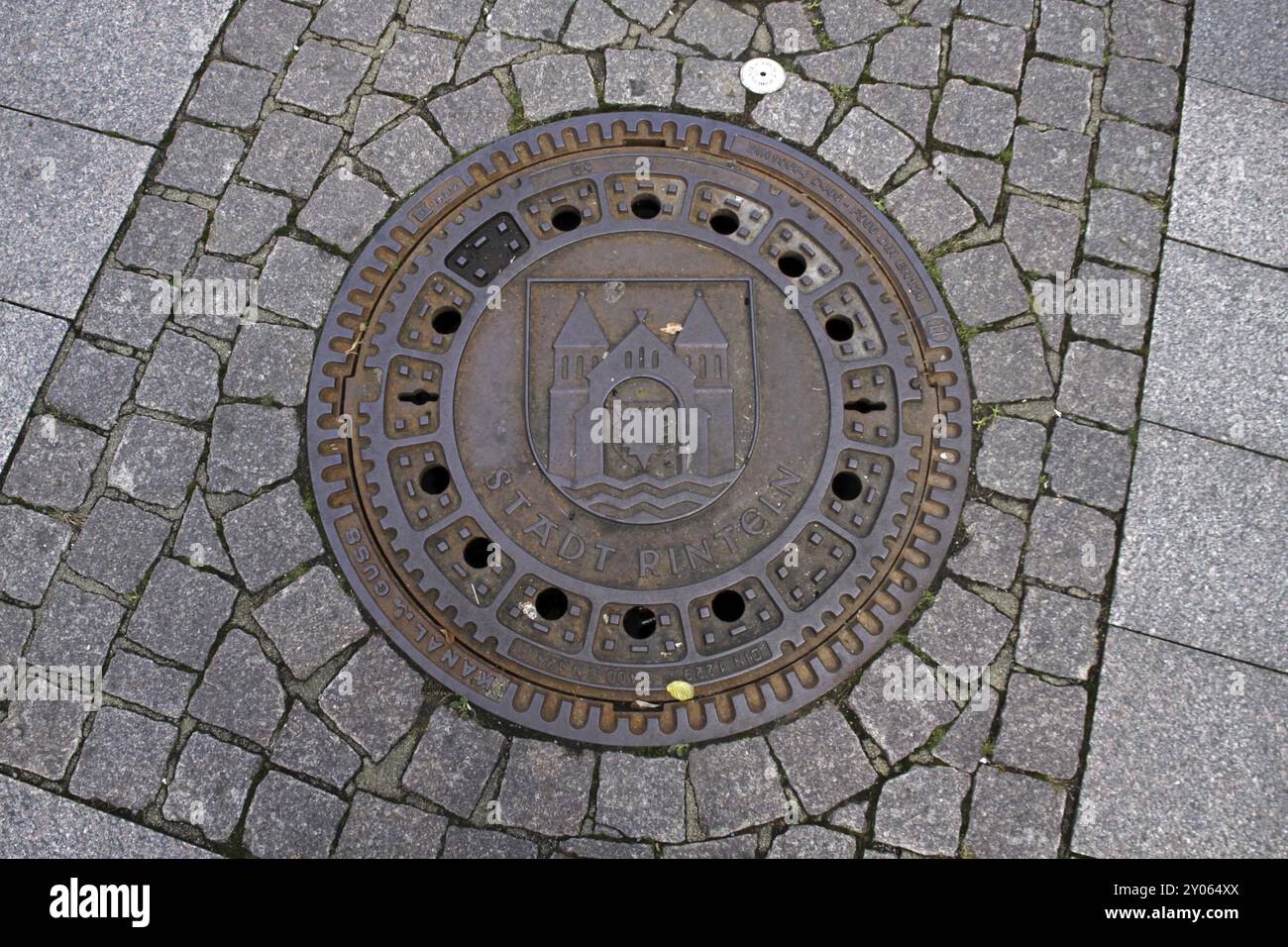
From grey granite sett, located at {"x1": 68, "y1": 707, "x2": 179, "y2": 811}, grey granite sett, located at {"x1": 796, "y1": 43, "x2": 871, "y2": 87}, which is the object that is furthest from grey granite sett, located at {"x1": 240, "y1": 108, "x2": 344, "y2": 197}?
grey granite sett, located at {"x1": 68, "y1": 707, "x2": 179, "y2": 811}

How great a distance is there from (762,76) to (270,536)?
8.84ft

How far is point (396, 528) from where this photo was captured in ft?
10.6

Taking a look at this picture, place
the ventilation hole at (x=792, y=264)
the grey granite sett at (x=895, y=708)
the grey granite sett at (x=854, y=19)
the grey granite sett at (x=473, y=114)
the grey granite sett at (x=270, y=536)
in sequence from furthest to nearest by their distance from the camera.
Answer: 1. the grey granite sett at (x=854, y=19)
2. the grey granite sett at (x=473, y=114)
3. the ventilation hole at (x=792, y=264)
4. the grey granite sett at (x=270, y=536)
5. the grey granite sett at (x=895, y=708)

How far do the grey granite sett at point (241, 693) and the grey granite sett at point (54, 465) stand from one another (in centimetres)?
85

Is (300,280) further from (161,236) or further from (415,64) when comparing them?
(415,64)

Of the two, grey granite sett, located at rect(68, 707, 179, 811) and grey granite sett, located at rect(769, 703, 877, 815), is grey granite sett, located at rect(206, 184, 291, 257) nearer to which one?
grey granite sett, located at rect(68, 707, 179, 811)

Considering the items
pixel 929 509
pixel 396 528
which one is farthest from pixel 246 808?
pixel 929 509

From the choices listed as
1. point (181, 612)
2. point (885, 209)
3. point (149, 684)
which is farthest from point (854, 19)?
point (149, 684)

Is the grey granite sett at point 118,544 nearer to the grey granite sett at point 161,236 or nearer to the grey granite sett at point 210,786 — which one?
the grey granite sett at point 210,786

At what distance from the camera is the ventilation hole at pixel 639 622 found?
3.20 meters

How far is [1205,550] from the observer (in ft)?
10.7

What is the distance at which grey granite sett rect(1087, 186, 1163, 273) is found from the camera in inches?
138

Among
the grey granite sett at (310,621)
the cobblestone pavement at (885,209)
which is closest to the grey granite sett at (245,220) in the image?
the cobblestone pavement at (885,209)

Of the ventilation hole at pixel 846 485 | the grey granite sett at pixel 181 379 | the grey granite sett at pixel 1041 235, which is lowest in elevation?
the ventilation hole at pixel 846 485
